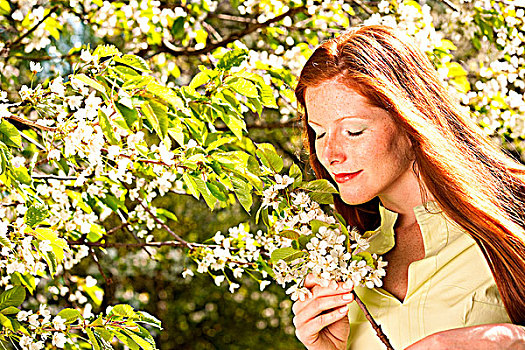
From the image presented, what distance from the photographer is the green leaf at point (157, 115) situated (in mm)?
1209

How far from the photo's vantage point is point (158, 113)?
1217mm

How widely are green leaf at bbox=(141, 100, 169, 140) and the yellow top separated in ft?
1.47

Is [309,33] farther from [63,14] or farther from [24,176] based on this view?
[24,176]

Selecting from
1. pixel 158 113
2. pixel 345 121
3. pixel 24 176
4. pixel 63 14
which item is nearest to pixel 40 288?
pixel 63 14

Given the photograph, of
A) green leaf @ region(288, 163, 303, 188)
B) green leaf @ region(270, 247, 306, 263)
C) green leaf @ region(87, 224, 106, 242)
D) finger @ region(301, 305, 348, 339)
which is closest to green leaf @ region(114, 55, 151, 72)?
green leaf @ region(288, 163, 303, 188)

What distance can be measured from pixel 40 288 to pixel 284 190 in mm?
2776

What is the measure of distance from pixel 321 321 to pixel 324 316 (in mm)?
10

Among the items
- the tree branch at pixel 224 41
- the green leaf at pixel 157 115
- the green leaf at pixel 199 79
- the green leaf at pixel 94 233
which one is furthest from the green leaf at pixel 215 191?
the tree branch at pixel 224 41

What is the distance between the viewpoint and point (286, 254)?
40.3 inches

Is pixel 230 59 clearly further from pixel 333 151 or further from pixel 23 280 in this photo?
pixel 23 280

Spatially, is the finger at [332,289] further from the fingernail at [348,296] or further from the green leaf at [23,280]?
the green leaf at [23,280]

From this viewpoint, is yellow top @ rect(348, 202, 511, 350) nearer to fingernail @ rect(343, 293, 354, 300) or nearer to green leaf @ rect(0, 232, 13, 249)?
fingernail @ rect(343, 293, 354, 300)

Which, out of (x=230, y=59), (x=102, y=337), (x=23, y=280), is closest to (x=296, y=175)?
(x=230, y=59)

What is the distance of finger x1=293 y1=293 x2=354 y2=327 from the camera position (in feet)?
3.37
